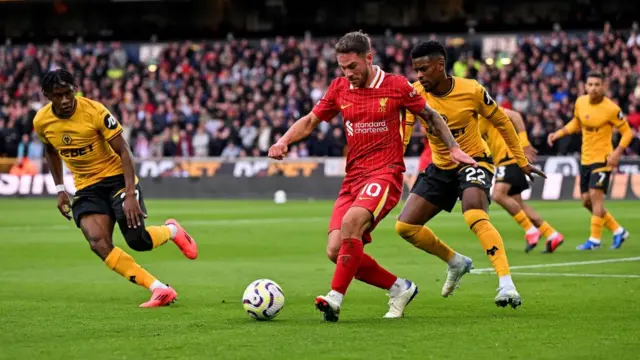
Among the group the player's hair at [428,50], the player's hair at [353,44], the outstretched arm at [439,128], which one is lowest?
the outstretched arm at [439,128]

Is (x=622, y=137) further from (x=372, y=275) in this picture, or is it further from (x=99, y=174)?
(x=99, y=174)

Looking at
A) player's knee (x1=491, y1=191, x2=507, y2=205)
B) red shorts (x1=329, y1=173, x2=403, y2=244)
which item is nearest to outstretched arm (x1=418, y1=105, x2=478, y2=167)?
red shorts (x1=329, y1=173, x2=403, y2=244)

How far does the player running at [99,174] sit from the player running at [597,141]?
303 inches

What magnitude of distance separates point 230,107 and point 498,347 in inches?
1230

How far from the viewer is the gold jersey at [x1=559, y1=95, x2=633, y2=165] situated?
16484 millimetres

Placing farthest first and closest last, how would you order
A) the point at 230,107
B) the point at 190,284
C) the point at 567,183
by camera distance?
the point at 230,107, the point at 567,183, the point at 190,284

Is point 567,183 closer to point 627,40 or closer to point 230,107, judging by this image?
point 627,40

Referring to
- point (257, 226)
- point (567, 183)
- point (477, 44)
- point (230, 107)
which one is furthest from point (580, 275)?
point (477, 44)

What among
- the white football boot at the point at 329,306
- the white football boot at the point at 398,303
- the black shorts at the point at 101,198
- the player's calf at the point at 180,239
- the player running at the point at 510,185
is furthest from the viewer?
the player running at the point at 510,185

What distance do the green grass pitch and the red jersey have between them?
3.87 ft

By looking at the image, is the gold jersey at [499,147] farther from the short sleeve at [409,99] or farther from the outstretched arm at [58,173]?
the short sleeve at [409,99]

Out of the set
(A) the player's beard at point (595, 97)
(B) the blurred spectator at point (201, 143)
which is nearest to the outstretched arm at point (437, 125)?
(A) the player's beard at point (595, 97)

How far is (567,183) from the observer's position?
29.2m

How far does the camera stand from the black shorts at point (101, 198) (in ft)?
34.3
